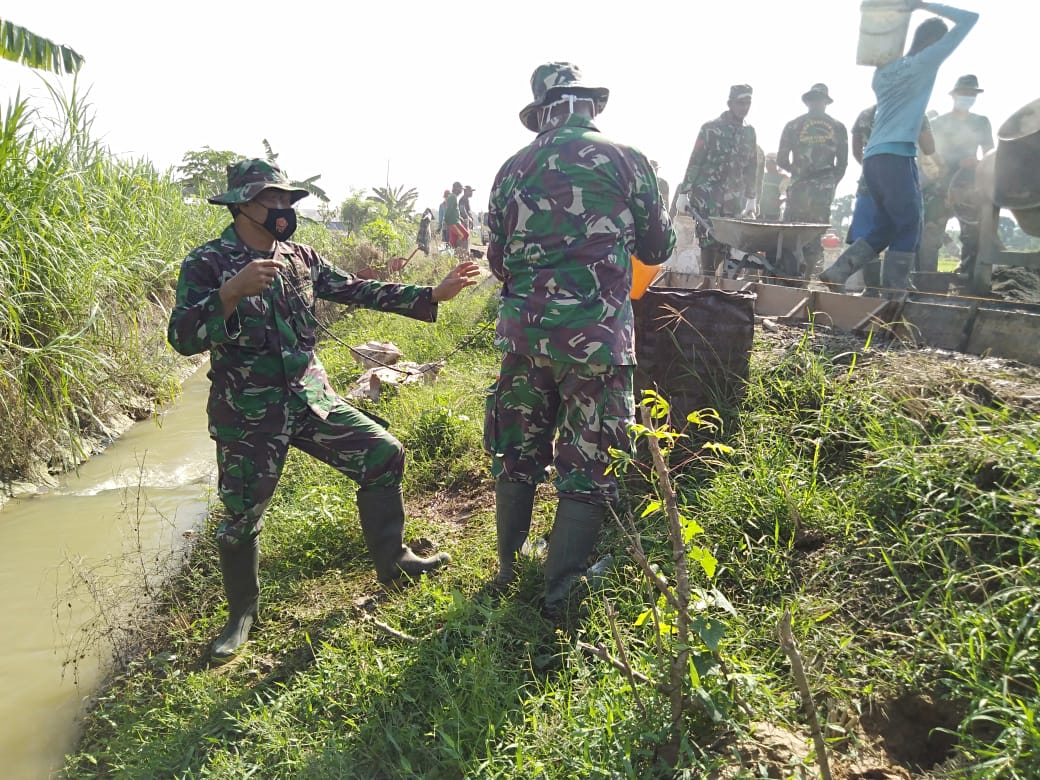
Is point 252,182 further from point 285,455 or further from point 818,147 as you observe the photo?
point 818,147

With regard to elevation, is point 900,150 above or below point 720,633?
above

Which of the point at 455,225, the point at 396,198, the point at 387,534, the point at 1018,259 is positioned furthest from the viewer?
the point at 396,198

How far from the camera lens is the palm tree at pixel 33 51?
740 centimetres

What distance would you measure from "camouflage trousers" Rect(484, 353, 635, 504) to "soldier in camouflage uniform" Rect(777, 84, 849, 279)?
8280 mm

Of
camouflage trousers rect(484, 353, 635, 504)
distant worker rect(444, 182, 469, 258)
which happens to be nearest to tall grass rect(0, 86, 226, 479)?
camouflage trousers rect(484, 353, 635, 504)

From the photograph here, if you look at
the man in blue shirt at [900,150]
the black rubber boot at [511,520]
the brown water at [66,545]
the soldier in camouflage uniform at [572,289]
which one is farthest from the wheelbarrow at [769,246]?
the brown water at [66,545]

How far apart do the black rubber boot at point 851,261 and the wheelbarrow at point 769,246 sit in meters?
1.06

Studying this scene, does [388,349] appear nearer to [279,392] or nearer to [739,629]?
[279,392]

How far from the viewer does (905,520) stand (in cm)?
233

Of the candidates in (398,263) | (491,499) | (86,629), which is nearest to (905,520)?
(491,499)

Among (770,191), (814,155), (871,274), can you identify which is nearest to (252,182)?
(871,274)

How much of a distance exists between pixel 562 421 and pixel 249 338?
4.24 feet

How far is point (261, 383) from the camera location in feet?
8.59

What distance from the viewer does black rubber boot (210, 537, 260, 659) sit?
2.71 metres
